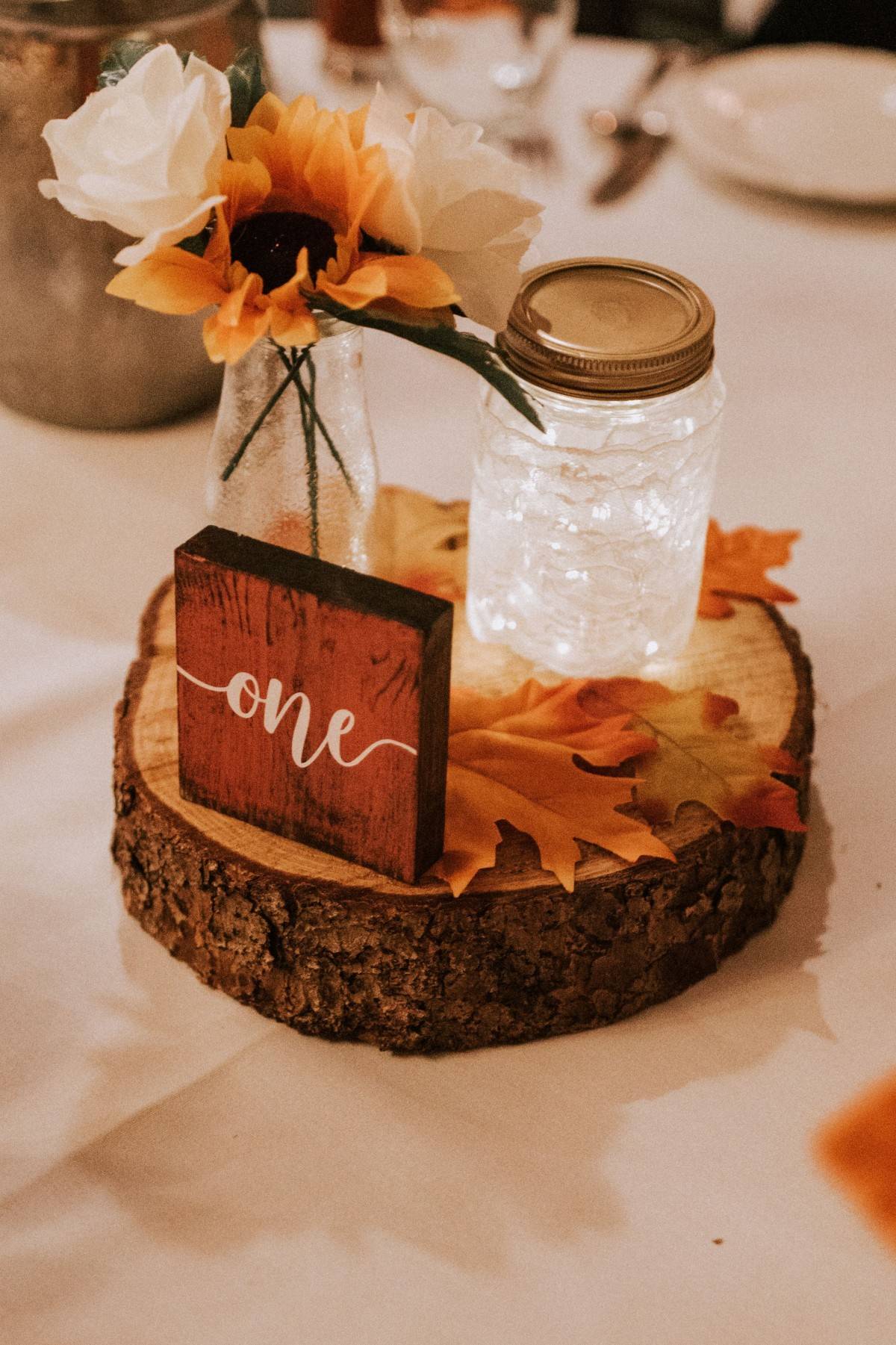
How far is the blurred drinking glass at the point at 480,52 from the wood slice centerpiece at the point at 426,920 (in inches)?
39.9

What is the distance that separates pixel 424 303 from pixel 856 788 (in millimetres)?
524

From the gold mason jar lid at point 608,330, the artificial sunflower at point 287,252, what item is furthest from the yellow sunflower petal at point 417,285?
the gold mason jar lid at point 608,330

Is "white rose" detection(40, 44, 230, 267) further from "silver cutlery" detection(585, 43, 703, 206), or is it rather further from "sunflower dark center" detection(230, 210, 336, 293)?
"silver cutlery" detection(585, 43, 703, 206)

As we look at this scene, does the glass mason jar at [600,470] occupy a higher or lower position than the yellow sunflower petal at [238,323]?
lower

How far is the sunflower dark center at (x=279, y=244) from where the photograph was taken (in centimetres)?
70

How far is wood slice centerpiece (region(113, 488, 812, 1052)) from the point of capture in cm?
78

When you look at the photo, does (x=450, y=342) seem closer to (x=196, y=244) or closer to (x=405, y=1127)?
(x=196, y=244)

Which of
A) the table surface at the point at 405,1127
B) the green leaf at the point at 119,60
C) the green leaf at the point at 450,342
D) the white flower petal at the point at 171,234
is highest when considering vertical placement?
the green leaf at the point at 119,60

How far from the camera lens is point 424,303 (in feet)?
2.24

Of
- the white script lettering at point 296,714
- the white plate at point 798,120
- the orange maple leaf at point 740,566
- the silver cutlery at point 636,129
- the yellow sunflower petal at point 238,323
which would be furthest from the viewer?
the silver cutlery at point 636,129

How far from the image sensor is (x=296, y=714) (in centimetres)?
77

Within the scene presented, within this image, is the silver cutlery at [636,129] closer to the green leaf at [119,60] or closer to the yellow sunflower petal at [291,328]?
the green leaf at [119,60]

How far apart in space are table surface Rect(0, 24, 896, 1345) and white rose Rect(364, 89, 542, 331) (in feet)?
1.46

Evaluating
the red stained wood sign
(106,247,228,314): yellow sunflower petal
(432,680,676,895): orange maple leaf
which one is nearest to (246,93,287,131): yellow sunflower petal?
(106,247,228,314): yellow sunflower petal
